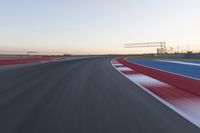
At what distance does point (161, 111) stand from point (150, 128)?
66.4 inches

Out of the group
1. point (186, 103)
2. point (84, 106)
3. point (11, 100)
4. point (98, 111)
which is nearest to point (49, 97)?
point (11, 100)

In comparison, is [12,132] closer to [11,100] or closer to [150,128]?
[150,128]

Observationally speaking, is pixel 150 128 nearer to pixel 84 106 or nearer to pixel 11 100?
pixel 84 106

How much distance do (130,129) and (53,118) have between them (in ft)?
5.81

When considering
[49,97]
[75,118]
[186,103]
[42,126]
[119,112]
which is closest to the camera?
[42,126]

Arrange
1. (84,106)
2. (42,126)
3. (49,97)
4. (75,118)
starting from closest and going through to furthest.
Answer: (42,126)
(75,118)
(84,106)
(49,97)

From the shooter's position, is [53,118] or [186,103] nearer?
[53,118]

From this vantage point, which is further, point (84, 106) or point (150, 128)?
point (84, 106)

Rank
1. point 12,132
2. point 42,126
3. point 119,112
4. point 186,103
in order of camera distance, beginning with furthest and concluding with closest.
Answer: point 186,103 < point 119,112 < point 42,126 < point 12,132

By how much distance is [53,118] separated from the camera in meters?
6.16

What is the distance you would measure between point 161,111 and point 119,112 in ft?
3.31

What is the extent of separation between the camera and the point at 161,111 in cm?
694

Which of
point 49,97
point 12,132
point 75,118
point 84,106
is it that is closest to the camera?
point 12,132

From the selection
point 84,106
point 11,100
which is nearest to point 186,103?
point 84,106
